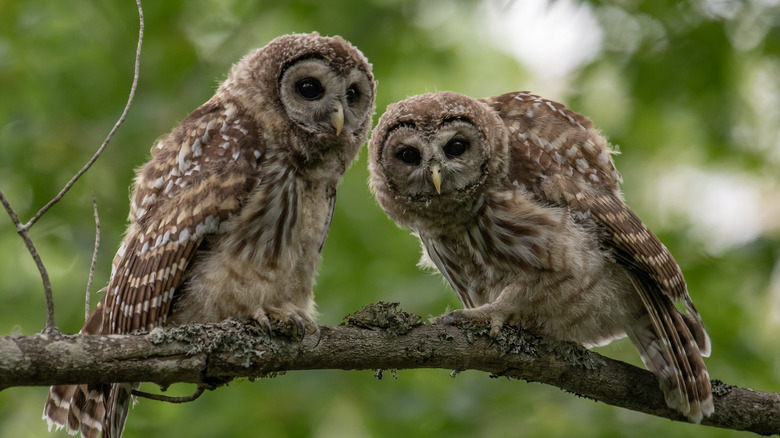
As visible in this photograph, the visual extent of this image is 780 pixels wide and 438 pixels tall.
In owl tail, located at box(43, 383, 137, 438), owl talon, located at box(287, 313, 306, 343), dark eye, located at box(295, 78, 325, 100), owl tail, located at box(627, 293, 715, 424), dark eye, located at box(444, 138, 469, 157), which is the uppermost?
dark eye, located at box(444, 138, 469, 157)

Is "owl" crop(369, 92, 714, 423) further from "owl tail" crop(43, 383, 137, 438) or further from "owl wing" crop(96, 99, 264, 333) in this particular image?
"owl tail" crop(43, 383, 137, 438)

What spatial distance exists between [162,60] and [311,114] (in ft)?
A: 10.1

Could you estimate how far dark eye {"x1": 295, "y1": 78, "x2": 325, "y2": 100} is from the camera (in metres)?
3.52

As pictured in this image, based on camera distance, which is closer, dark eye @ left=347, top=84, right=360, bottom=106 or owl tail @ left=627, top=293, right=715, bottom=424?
owl tail @ left=627, top=293, right=715, bottom=424

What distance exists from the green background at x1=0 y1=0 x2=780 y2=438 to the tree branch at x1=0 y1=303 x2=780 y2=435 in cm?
149

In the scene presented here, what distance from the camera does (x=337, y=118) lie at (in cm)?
343

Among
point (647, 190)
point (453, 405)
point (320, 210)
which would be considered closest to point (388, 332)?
point (320, 210)

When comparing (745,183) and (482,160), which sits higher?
(745,183)

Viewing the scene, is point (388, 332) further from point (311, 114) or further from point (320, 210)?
point (311, 114)

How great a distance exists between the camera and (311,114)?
347 centimetres

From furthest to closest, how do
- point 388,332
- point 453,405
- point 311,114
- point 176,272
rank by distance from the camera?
point 453,405 → point 311,114 → point 176,272 → point 388,332

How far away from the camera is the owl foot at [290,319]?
2.80m

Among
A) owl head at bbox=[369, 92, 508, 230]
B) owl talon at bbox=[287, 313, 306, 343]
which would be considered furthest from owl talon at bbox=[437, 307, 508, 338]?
owl talon at bbox=[287, 313, 306, 343]

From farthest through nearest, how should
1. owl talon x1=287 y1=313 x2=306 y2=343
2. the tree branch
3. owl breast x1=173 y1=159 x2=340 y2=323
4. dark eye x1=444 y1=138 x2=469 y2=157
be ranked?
1. dark eye x1=444 y1=138 x2=469 y2=157
2. owl breast x1=173 y1=159 x2=340 y2=323
3. owl talon x1=287 y1=313 x2=306 y2=343
4. the tree branch
